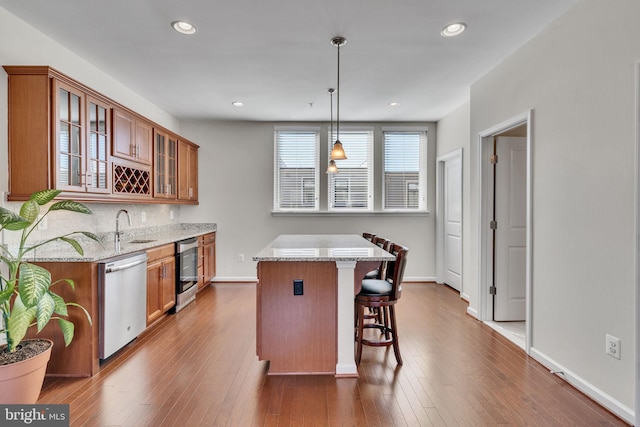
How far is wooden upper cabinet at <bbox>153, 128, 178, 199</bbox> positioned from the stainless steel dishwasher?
1.38 meters

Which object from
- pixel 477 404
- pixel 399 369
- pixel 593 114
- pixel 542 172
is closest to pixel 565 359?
pixel 477 404

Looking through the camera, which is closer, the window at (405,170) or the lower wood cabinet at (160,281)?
the lower wood cabinet at (160,281)

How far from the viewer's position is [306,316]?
2.54 m

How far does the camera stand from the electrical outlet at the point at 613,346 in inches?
81.1

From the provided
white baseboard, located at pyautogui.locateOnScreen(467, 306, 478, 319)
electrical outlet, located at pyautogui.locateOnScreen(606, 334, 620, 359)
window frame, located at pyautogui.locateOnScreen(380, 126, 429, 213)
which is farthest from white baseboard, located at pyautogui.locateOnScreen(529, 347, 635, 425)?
window frame, located at pyautogui.locateOnScreen(380, 126, 429, 213)

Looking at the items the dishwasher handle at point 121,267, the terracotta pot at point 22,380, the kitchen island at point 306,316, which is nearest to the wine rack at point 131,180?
the dishwasher handle at point 121,267

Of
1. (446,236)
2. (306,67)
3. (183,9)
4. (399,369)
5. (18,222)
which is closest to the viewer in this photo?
(18,222)

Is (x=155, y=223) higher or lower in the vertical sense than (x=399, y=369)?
higher

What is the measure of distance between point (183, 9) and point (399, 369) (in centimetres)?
316

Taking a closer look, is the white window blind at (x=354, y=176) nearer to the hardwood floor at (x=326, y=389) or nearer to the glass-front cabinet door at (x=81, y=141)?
the hardwood floor at (x=326, y=389)

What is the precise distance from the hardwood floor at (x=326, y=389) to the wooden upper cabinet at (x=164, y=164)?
188cm

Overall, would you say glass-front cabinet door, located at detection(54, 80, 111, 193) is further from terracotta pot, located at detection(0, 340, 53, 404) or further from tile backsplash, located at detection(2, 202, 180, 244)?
terracotta pot, located at detection(0, 340, 53, 404)

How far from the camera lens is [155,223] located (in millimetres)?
4820

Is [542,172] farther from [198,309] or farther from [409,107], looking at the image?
[198,309]
